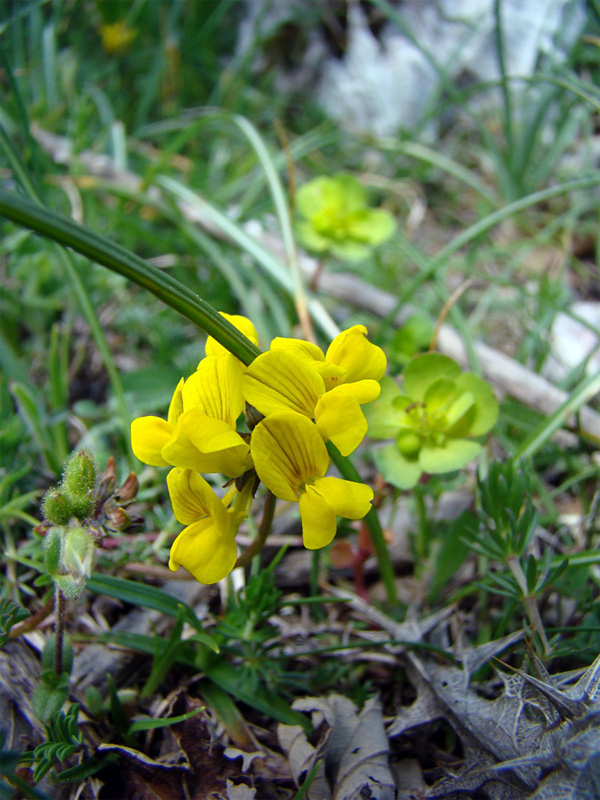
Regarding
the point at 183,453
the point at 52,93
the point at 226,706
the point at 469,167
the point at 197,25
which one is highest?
the point at 197,25

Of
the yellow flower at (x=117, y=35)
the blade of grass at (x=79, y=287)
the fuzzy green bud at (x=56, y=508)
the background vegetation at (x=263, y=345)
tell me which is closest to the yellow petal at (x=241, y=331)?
the fuzzy green bud at (x=56, y=508)

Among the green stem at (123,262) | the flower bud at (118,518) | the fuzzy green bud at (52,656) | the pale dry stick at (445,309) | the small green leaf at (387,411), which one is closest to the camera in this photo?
the green stem at (123,262)

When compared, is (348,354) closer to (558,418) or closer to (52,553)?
(52,553)

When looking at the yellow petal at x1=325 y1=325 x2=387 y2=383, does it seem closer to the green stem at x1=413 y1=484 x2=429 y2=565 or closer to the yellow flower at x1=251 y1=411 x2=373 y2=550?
the yellow flower at x1=251 y1=411 x2=373 y2=550

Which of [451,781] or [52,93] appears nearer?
[451,781]

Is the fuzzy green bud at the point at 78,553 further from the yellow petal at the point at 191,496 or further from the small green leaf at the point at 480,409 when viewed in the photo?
the small green leaf at the point at 480,409

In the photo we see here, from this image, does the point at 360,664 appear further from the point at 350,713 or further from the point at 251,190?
the point at 251,190

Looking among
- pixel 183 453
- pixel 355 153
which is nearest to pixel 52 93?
pixel 355 153
